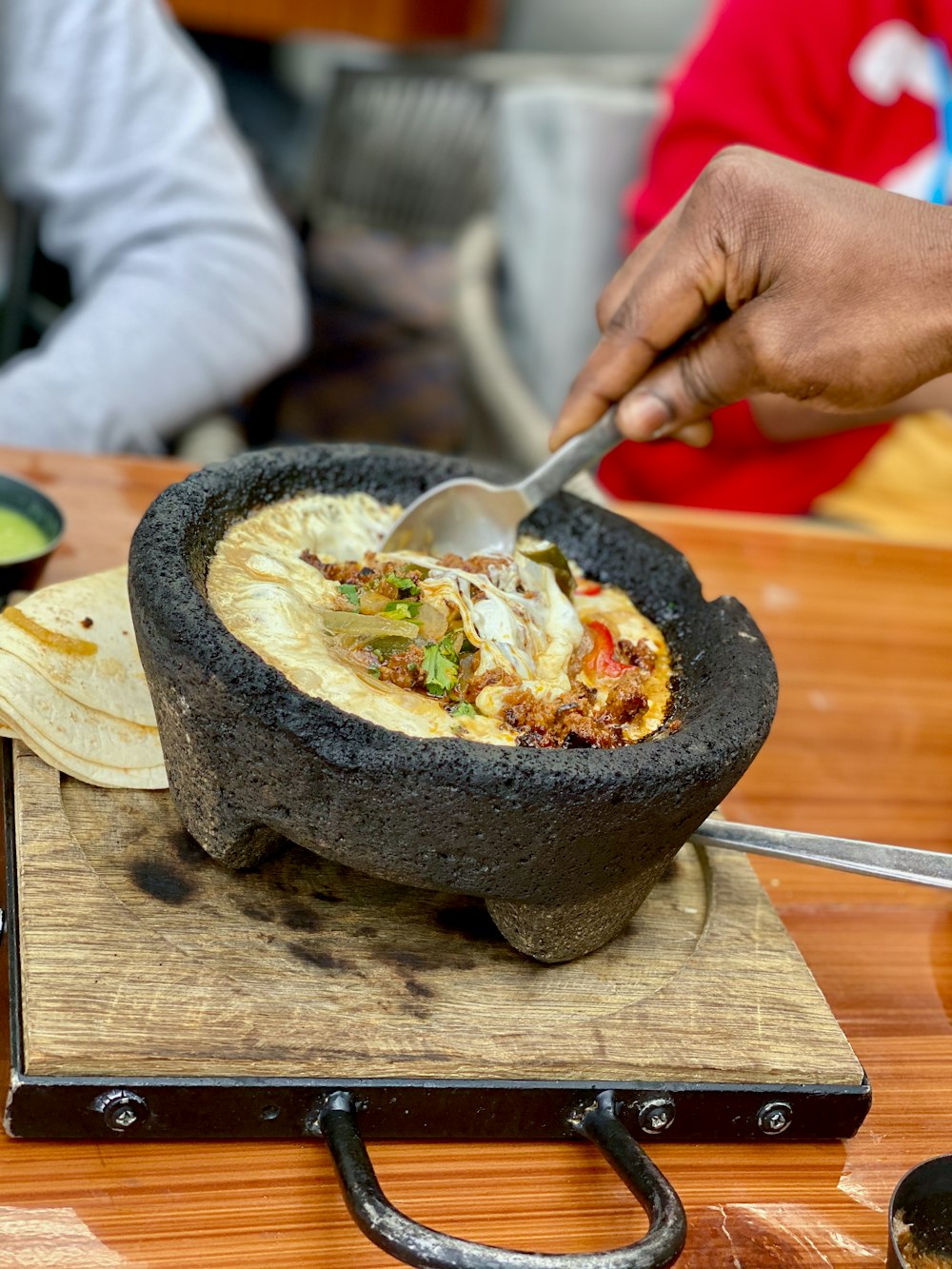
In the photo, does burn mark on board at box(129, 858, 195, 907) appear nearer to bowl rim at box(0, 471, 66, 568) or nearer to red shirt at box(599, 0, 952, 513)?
bowl rim at box(0, 471, 66, 568)

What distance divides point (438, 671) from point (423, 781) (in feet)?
0.67

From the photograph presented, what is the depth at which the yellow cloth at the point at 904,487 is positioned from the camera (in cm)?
295

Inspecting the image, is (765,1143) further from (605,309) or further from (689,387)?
(605,309)

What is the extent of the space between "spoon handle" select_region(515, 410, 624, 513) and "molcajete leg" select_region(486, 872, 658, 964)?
49 cm

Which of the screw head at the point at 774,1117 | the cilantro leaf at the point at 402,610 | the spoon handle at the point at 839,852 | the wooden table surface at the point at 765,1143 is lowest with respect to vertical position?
the wooden table surface at the point at 765,1143

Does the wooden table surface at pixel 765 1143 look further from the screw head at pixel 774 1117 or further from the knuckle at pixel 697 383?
the knuckle at pixel 697 383

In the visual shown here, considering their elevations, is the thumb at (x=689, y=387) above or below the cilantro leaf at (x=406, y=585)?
above

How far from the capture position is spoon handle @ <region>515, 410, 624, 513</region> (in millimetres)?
1457

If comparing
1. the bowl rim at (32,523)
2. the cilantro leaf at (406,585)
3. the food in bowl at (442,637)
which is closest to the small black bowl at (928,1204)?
the food in bowl at (442,637)

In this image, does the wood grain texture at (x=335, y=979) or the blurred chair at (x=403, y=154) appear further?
the blurred chair at (x=403, y=154)

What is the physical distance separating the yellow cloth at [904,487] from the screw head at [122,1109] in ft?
7.74

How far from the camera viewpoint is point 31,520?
61.8 inches

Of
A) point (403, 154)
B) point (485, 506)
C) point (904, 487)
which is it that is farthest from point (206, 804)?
point (403, 154)

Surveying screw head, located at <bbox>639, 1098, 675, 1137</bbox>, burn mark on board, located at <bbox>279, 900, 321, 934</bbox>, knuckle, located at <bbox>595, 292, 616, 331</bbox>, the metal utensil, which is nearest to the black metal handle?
screw head, located at <bbox>639, 1098, 675, 1137</bbox>
